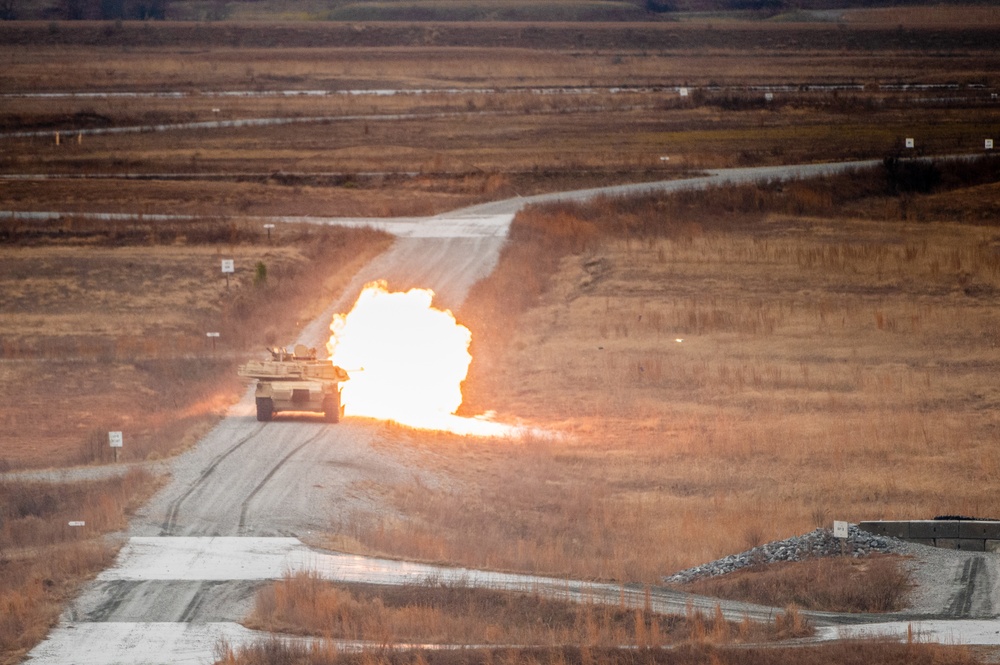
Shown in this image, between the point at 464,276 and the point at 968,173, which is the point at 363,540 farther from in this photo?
the point at 968,173

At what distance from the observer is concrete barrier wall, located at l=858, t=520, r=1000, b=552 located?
2522cm

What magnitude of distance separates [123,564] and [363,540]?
173 inches

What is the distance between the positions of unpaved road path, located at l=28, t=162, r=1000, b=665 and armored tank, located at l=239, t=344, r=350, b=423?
53 centimetres

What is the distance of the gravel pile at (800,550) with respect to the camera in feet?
Result: 81.3

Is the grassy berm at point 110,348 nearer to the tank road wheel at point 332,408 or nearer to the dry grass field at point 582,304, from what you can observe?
the dry grass field at point 582,304

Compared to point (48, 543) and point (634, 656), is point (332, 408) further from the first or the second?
point (634, 656)

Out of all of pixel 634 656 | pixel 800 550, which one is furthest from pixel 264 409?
pixel 634 656

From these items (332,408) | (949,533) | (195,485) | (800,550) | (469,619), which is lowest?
(469,619)

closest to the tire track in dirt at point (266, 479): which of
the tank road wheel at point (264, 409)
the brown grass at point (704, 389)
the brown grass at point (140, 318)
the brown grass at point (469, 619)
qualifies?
the tank road wheel at point (264, 409)

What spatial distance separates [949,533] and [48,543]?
1557 cm

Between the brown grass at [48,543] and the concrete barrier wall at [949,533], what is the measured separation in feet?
43.5

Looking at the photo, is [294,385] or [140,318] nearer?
[294,385]

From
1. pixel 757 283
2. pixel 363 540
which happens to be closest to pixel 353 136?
pixel 757 283

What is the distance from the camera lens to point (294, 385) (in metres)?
34.2
